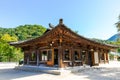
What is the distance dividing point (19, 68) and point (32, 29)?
5033 cm

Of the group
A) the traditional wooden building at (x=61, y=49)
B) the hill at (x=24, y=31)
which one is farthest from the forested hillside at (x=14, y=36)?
the traditional wooden building at (x=61, y=49)

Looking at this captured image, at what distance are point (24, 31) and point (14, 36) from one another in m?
8.75

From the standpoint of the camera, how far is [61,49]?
518 inches

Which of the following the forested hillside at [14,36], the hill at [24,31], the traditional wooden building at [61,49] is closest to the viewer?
the traditional wooden building at [61,49]

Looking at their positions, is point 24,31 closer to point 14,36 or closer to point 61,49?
point 14,36

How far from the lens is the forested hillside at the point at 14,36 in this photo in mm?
33969

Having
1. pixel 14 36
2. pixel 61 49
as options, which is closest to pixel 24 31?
pixel 14 36

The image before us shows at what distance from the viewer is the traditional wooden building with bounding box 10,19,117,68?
1234 cm

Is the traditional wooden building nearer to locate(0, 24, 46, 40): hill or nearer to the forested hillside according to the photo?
the forested hillside

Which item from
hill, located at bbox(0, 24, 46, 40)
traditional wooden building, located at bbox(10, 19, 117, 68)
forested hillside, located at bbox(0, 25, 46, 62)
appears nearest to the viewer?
traditional wooden building, located at bbox(10, 19, 117, 68)

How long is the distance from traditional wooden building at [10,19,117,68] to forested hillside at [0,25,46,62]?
4866 mm

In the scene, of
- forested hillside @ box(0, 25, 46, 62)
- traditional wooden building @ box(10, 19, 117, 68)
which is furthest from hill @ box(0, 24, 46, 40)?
traditional wooden building @ box(10, 19, 117, 68)

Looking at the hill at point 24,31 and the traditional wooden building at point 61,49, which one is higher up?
the hill at point 24,31

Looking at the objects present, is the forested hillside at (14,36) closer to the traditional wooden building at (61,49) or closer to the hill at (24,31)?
the hill at (24,31)
